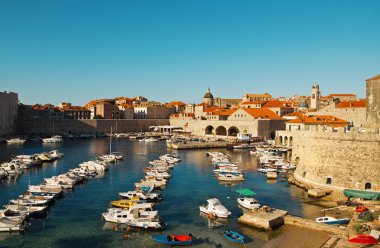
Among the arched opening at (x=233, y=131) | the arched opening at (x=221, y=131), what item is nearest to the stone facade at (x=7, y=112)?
the arched opening at (x=221, y=131)

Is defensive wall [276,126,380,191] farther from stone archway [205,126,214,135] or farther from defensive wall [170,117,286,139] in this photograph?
stone archway [205,126,214,135]

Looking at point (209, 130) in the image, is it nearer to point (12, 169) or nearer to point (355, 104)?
point (355, 104)

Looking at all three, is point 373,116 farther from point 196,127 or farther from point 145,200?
point 196,127

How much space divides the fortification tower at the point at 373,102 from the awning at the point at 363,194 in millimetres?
5156

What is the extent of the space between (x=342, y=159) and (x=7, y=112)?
6072cm

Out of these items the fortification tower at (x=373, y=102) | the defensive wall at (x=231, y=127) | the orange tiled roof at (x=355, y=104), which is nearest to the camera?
the fortification tower at (x=373, y=102)

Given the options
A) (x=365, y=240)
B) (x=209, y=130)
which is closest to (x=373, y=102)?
(x=365, y=240)

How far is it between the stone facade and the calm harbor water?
3503 cm

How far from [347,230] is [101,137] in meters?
60.3

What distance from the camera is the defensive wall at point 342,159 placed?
20766 millimetres

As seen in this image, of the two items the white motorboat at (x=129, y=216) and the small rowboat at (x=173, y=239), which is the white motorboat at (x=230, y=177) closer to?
the white motorboat at (x=129, y=216)

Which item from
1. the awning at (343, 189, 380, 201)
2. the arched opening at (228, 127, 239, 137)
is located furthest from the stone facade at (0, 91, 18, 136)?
the awning at (343, 189, 380, 201)

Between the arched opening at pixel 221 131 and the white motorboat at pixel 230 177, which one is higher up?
the arched opening at pixel 221 131

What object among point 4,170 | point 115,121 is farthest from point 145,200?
point 115,121
